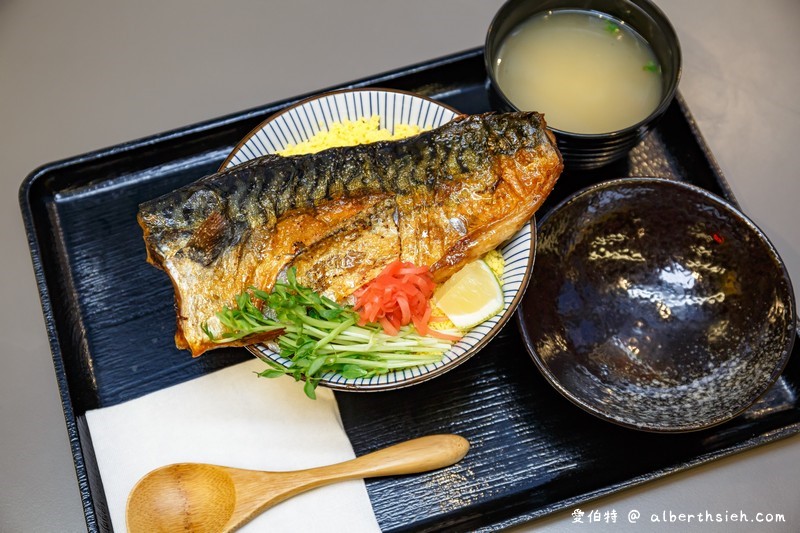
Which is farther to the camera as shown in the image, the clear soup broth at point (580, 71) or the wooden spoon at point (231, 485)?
the clear soup broth at point (580, 71)

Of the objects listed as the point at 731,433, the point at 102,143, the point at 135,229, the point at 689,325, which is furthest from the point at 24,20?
the point at 731,433

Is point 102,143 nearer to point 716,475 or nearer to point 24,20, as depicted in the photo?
point 24,20

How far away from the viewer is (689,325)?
243cm

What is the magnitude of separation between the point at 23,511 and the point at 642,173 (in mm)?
2550

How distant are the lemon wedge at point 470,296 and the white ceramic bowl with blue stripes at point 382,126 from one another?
33 mm

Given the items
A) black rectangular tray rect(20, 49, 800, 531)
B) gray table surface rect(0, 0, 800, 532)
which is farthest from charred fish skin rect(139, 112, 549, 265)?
gray table surface rect(0, 0, 800, 532)

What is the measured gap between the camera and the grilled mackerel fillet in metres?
2.22

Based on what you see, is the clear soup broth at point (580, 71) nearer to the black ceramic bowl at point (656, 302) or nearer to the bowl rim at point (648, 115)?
the bowl rim at point (648, 115)

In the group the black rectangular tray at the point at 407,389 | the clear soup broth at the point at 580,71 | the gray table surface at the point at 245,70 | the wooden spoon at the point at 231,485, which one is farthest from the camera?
the gray table surface at the point at 245,70

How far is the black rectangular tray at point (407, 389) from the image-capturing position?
225 centimetres

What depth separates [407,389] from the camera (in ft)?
7.80

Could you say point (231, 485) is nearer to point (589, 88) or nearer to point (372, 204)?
point (372, 204)

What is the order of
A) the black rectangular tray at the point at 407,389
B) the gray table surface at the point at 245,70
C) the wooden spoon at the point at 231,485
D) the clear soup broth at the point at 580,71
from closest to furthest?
the wooden spoon at the point at 231,485, the black rectangular tray at the point at 407,389, the clear soup broth at the point at 580,71, the gray table surface at the point at 245,70

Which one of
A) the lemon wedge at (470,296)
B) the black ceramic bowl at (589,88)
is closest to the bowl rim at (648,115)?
the black ceramic bowl at (589,88)
